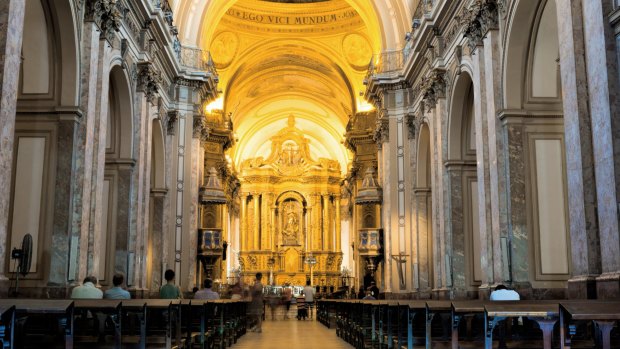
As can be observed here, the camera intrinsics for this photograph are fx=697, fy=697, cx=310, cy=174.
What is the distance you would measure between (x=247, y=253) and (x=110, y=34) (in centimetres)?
2517

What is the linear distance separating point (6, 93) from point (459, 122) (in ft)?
31.8

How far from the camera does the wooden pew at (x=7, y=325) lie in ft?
12.5

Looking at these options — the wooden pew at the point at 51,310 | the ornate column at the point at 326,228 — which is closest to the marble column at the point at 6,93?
the wooden pew at the point at 51,310

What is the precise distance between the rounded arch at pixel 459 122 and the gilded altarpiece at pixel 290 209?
2195 cm

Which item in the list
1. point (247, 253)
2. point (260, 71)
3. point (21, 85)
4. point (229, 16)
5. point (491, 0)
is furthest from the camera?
point (247, 253)

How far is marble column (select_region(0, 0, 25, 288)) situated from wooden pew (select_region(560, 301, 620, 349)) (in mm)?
5728

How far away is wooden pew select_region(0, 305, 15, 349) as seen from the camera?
3808 mm

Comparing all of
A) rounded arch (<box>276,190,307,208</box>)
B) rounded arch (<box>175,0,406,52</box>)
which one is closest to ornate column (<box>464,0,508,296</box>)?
rounded arch (<box>175,0,406,52</box>)

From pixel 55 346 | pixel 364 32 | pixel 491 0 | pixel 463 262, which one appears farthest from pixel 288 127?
pixel 55 346

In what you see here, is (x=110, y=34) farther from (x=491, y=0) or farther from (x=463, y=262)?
(x=463, y=262)

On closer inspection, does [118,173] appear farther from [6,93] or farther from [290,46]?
[290,46]

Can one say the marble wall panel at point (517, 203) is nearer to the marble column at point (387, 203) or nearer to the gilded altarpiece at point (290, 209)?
the marble column at point (387, 203)

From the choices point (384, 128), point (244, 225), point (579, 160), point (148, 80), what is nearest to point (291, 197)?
point (244, 225)

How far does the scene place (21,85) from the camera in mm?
10477
